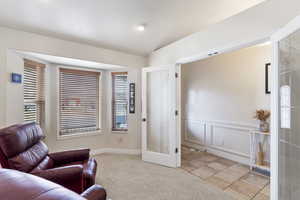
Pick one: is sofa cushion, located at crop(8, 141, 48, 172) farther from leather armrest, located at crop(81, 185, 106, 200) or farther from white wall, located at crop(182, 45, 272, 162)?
white wall, located at crop(182, 45, 272, 162)

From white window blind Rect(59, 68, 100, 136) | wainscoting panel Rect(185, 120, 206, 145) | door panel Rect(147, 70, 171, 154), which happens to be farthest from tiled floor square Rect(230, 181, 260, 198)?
white window blind Rect(59, 68, 100, 136)

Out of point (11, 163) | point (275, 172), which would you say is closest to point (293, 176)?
point (275, 172)

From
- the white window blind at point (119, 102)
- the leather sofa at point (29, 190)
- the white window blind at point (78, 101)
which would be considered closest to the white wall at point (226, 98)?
the white window blind at point (119, 102)

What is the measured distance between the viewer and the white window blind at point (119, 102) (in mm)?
4074

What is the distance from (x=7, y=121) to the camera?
2.49m

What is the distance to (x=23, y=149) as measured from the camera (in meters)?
1.81

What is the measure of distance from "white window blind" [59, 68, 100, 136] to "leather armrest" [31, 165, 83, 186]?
2.13 metres

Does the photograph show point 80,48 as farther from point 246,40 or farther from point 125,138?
point 246,40

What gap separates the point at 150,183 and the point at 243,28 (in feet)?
8.29

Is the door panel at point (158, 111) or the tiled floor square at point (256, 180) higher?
the door panel at point (158, 111)

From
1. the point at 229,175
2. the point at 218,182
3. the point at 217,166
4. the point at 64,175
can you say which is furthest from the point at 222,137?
the point at 64,175

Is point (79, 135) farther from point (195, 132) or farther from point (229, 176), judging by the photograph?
point (229, 176)

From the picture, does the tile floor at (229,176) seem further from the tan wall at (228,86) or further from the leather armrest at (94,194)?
the leather armrest at (94,194)

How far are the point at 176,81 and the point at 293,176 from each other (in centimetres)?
215
